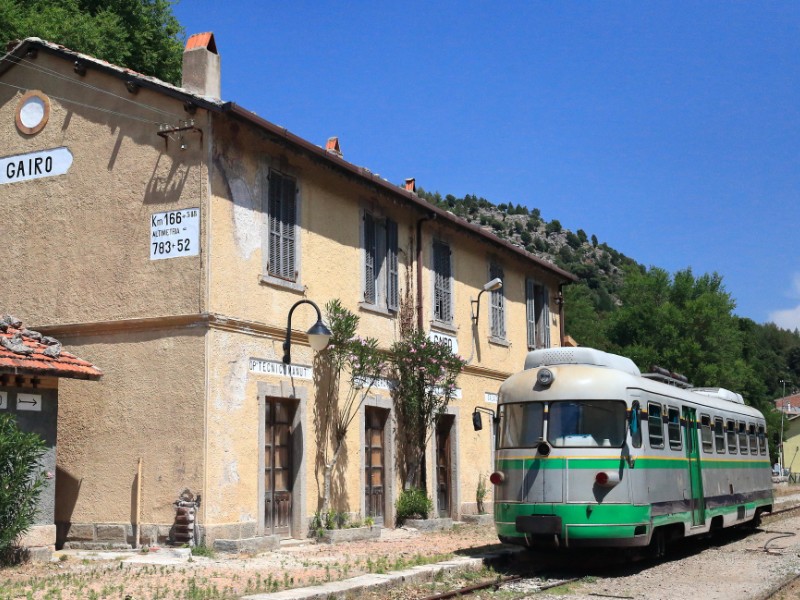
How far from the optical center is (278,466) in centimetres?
1489

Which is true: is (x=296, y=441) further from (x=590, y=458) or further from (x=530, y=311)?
(x=530, y=311)

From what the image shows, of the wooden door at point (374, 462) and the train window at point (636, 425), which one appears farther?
the wooden door at point (374, 462)

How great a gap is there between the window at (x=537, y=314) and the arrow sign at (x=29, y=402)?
584 inches

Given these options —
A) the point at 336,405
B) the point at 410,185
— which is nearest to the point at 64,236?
the point at 336,405

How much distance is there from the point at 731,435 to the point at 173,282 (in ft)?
34.7

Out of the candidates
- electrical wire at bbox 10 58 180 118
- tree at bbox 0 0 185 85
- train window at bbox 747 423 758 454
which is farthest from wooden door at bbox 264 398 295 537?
tree at bbox 0 0 185 85

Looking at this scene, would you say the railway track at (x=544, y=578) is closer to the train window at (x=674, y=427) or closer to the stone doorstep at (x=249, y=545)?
the train window at (x=674, y=427)

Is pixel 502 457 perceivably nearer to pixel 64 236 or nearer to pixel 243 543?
pixel 243 543

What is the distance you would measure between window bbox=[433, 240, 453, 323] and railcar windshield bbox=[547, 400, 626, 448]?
7.47 meters

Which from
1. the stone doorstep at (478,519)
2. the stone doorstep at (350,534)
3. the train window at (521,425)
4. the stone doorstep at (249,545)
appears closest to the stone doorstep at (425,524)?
the stone doorstep at (350,534)

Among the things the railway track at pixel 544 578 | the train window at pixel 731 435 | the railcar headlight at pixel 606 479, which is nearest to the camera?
the railway track at pixel 544 578

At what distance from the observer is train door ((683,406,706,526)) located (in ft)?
47.6

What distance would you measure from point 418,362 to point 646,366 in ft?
119

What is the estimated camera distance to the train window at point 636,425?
41.0 ft
